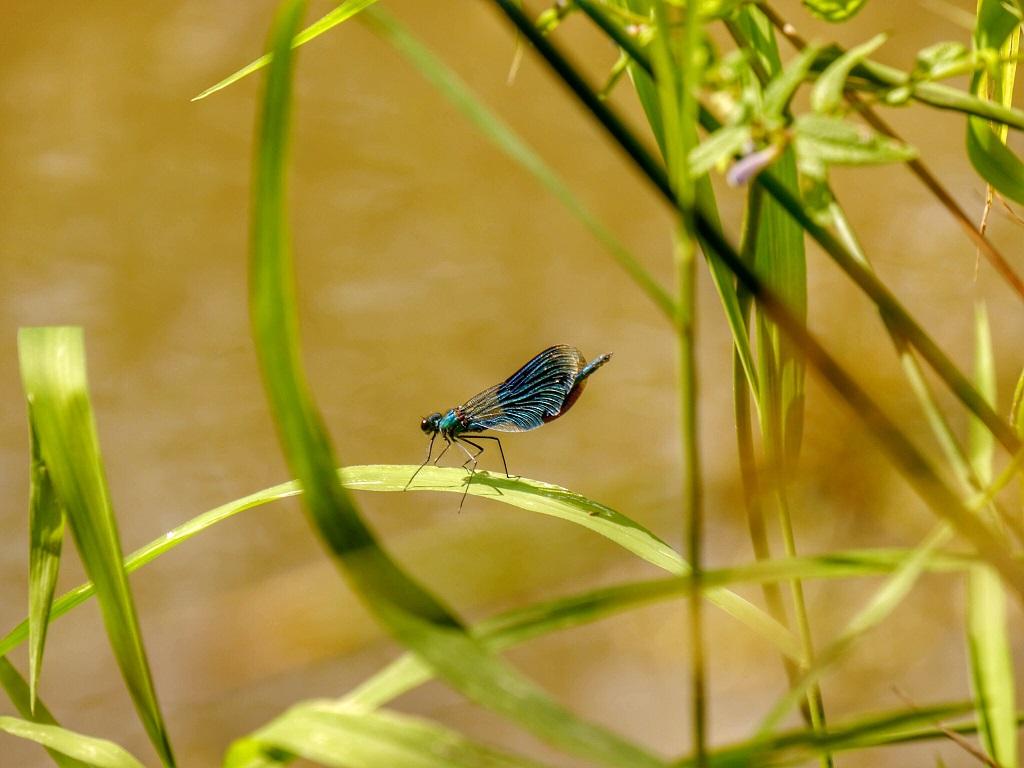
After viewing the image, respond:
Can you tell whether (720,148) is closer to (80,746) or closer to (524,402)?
(80,746)

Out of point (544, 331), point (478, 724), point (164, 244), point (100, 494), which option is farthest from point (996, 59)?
point (164, 244)

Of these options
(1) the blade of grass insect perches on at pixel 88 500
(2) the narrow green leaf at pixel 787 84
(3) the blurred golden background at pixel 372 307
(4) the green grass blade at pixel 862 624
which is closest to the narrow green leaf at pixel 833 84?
(2) the narrow green leaf at pixel 787 84

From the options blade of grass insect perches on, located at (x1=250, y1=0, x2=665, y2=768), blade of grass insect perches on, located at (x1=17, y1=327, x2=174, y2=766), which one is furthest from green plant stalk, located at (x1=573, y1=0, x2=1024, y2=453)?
blade of grass insect perches on, located at (x1=17, y1=327, x2=174, y2=766)

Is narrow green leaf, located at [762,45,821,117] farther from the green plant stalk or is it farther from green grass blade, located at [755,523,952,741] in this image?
green grass blade, located at [755,523,952,741]

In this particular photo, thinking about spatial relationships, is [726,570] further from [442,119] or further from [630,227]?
[442,119]

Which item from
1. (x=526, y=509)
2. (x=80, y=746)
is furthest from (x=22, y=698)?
(x=526, y=509)

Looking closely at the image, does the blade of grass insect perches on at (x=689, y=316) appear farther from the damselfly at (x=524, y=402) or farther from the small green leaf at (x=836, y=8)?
the damselfly at (x=524, y=402)
